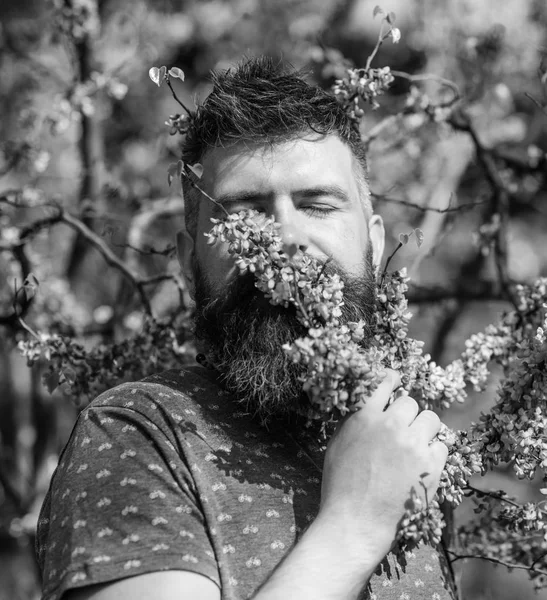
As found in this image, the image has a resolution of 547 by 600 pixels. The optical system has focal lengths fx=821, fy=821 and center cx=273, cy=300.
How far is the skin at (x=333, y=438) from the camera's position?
1.57 metres

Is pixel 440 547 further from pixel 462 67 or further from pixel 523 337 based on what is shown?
pixel 462 67

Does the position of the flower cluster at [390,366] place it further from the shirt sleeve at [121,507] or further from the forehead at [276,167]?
the shirt sleeve at [121,507]

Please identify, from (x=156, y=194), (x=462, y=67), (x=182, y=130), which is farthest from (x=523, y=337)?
(x=156, y=194)

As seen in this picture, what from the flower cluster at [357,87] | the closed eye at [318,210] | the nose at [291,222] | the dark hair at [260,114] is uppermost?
the flower cluster at [357,87]

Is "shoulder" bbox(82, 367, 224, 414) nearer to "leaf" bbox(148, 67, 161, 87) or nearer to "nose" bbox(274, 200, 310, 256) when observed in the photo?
"nose" bbox(274, 200, 310, 256)

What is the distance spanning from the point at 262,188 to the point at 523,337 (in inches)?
36.8

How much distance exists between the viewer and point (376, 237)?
2648 mm

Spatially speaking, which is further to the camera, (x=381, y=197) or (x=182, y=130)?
(x=381, y=197)

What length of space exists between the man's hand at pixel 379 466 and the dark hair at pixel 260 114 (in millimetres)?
829

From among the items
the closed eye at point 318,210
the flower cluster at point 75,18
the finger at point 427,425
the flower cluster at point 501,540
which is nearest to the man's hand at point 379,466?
the finger at point 427,425

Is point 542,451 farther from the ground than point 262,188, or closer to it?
closer to it

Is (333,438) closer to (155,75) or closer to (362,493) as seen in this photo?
(362,493)

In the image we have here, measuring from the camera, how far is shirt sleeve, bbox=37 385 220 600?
1574mm

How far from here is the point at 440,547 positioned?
215 cm
